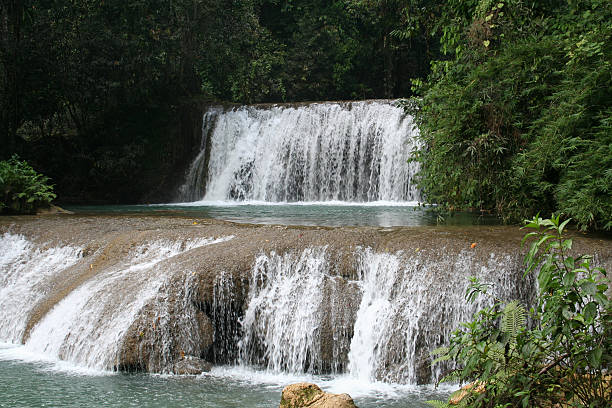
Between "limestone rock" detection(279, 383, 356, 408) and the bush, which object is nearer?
"limestone rock" detection(279, 383, 356, 408)

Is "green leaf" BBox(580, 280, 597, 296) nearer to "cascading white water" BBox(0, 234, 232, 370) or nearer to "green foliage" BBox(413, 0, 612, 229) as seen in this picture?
"green foliage" BBox(413, 0, 612, 229)

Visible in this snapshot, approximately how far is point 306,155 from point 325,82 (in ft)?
29.6

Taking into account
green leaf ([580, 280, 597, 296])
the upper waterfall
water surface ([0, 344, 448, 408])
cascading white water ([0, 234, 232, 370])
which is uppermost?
the upper waterfall

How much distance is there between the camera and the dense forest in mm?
7594

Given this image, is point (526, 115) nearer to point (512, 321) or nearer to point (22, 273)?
point (512, 321)

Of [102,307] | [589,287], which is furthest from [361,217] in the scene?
[589,287]

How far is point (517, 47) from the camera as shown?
320 inches

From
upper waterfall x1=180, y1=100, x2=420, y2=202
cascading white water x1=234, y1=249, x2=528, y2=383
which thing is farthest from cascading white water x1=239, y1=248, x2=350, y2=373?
upper waterfall x1=180, y1=100, x2=420, y2=202

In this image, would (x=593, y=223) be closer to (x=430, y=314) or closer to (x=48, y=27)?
(x=430, y=314)

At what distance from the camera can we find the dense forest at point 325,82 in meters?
7.59

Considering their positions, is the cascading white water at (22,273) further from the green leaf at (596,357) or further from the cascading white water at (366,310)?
the green leaf at (596,357)

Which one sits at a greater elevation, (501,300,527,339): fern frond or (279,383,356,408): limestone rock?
(501,300,527,339): fern frond

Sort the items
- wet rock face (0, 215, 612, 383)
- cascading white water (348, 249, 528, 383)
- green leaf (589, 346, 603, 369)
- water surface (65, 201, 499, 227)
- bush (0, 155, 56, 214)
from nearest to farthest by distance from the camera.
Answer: green leaf (589, 346, 603, 369) → cascading white water (348, 249, 528, 383) → wet rock face (0, 215, 612, 383) → water surface (65, 201, 499, 227) → bush (0, 155, 56, 214)

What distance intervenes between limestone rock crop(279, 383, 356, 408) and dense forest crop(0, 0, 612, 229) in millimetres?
4121
